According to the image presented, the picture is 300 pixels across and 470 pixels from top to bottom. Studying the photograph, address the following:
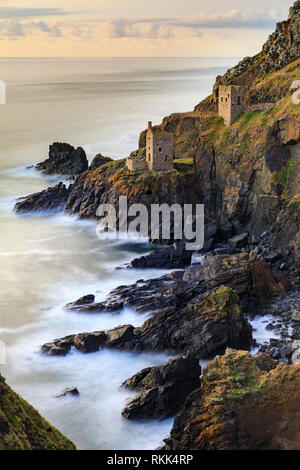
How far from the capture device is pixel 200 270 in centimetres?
3759

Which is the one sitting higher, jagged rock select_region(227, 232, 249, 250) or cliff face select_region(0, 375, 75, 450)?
jagged rock select_region(227, 232, 249, 250)

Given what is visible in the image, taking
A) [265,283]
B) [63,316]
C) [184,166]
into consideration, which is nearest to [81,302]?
[63,316]

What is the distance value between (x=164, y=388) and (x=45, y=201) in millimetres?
41066

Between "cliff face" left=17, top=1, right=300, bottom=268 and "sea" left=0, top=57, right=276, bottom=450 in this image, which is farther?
"cliff face" left=17, top=1, right=300, bottom=268

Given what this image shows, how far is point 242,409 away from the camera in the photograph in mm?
20938

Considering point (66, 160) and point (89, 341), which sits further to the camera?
point (66, 160)

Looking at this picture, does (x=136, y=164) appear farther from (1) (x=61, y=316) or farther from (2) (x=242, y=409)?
(2) (x=242, y=409)

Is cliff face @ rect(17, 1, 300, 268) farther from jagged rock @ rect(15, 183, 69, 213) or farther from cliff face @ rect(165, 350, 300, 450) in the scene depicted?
cliff face @ rect(165, 350, 300, 450)

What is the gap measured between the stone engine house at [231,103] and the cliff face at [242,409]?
120 ft

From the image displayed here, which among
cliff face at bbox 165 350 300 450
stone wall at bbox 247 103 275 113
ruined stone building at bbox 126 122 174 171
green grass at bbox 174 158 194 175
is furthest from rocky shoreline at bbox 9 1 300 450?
ruined stone building at bbox 126 122 174 171

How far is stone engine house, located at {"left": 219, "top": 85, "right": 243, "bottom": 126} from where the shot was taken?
55.2 m

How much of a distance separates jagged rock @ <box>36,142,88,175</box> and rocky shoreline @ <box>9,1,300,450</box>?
531 centimetres

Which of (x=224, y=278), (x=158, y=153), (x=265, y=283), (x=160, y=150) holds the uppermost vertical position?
(x=160, y=150)

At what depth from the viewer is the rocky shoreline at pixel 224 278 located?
841 inches
